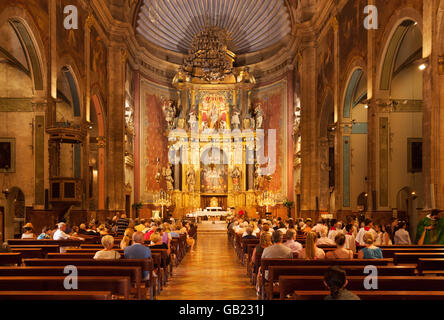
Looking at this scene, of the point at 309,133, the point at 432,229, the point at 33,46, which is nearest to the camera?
the point at 432,229

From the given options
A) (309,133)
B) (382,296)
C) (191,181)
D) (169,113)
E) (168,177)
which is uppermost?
(169,113)

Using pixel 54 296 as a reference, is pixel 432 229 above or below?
below

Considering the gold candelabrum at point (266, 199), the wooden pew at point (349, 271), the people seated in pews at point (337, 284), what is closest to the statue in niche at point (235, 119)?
the gold candelabrum at point (266, 199)

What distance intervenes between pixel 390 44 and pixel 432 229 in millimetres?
6713

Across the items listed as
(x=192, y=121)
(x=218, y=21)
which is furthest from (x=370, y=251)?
(x=218, y=21)

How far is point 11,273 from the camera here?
5.81 metres

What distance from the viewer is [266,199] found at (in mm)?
31750

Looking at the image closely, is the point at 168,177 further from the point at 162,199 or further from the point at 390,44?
the point at 390,44

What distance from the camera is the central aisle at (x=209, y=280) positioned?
8.30 metres

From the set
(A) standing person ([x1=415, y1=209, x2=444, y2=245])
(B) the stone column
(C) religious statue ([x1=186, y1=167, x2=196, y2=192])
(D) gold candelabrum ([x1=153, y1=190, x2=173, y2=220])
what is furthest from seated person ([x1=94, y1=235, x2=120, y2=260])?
(C) religious statue ([x1=186, y1=167, x2=196, y2=192])

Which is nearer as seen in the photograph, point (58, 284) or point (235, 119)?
point (58, 284)

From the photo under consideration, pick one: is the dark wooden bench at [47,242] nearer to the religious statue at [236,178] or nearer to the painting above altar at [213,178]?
the religious statue at [236,178]

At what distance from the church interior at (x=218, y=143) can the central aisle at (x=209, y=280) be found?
77 mm

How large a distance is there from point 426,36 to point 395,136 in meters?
5.69
